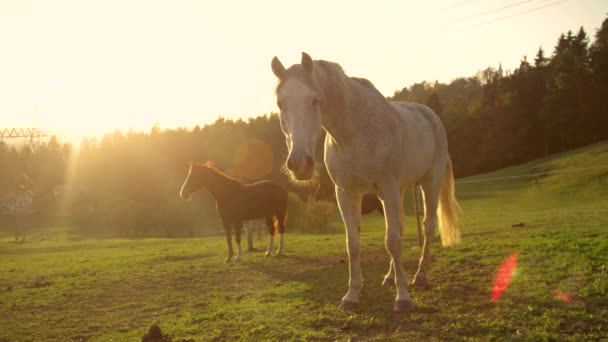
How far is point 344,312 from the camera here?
17.3 feet

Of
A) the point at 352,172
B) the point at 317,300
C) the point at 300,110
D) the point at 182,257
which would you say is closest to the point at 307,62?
the point at 300,110

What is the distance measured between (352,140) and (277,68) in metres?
1.11

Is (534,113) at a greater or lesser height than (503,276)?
greater

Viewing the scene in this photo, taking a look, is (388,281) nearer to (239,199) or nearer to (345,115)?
(345,115)

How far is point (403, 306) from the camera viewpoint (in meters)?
5.08

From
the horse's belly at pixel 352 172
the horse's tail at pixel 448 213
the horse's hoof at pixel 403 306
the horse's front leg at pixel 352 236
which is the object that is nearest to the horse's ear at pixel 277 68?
the horse's belly at pixel 352 172

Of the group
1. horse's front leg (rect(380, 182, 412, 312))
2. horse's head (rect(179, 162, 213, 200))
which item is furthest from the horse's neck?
horse's head (rect(179, 162, 213, 200))

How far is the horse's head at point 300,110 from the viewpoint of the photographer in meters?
4.29

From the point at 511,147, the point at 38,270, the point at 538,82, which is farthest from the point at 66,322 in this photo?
the point at 538,82

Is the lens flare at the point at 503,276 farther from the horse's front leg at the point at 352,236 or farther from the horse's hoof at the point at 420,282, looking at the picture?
the horse's front leg at the point at 352,236

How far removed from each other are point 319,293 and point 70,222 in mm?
54209

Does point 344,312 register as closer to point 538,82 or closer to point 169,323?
point 169,323

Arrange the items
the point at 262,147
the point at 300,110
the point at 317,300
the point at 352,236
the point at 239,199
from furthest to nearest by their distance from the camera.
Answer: the point at 262,147
the point at 239,199
the point at 317,300
the point at 352,236
the point at 300,110

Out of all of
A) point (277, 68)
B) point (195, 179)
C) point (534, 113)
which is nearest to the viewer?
point (277, 68)
